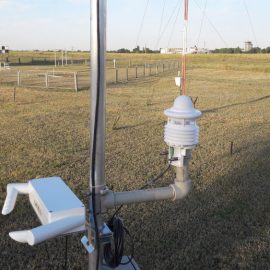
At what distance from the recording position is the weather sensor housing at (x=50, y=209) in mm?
1837

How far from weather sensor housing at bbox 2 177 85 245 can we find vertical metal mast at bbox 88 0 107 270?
0.66 ft

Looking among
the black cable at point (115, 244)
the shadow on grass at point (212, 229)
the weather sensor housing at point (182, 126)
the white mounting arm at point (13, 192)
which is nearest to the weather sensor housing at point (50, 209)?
the white mounting arm at point (13, 192)

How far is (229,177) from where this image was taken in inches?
229

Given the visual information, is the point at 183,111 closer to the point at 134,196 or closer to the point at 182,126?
the point at 182,126

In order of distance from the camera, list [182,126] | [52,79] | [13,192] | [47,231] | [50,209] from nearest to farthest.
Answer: [47,231] → [50,209] → [13,192] → [182,126] → [52,79]

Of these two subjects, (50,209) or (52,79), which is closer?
(50,209)

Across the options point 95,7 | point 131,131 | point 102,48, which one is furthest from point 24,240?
point 131,131

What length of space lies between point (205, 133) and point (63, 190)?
6.80m

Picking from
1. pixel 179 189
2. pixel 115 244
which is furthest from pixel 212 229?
pixel 115 244

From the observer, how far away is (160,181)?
220 inches

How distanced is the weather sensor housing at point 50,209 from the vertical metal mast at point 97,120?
0.20 meters

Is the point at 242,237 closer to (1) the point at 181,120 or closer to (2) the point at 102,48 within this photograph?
(1) the point at 181,120

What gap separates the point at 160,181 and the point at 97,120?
11.3 ft

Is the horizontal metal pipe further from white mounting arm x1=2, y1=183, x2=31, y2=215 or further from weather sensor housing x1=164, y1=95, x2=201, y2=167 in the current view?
white mounting arm x1=2, y1=183, x2=31, y2=215
